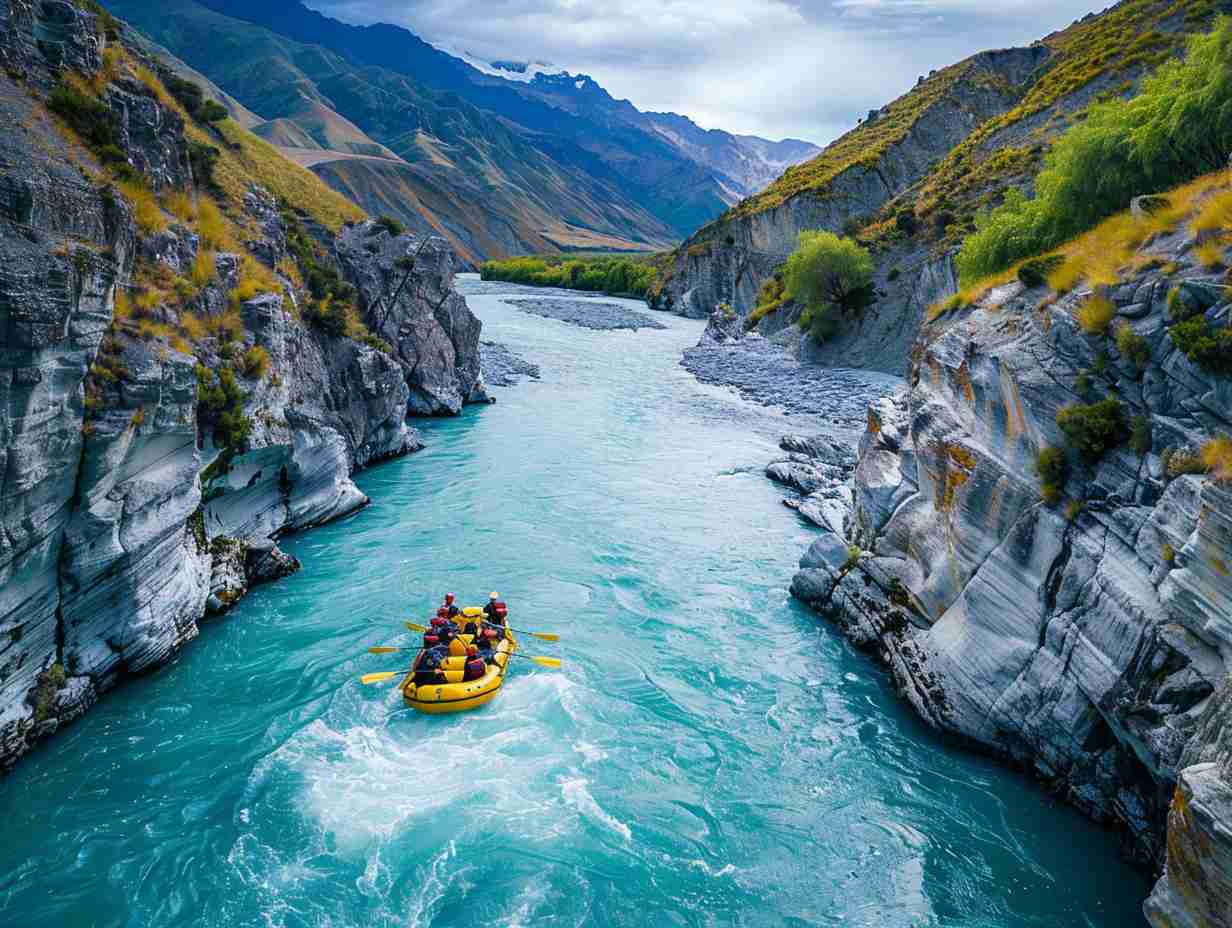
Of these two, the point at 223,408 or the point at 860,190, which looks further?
the point at 860,190

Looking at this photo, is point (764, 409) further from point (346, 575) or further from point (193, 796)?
point (193, 796)

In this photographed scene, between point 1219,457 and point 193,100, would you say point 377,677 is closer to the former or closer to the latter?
point 1219,457

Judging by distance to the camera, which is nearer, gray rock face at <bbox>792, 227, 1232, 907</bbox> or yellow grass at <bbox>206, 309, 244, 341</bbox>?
gray rock face at <bbox>792, 227, 1232, 907</bbox>

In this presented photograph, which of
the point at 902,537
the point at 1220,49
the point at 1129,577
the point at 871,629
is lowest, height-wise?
the point at 871,629

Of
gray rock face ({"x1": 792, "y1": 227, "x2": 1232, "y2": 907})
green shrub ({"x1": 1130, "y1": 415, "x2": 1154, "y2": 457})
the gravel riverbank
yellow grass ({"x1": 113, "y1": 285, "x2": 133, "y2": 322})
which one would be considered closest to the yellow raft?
gray rock face ({"x1": 792, "y1": 227, "x2": 1232, "y2": 907})

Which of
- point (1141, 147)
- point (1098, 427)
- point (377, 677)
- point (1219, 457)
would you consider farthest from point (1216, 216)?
point (377, 677)

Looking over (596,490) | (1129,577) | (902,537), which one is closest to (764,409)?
(596,490)

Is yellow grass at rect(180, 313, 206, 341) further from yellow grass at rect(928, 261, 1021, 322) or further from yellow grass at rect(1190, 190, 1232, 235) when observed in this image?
yellow grass at rect(1190, 190, 1232, 235)
